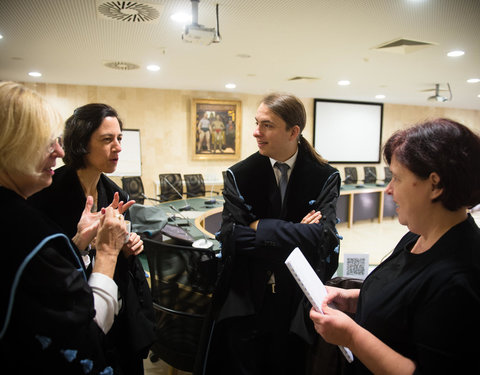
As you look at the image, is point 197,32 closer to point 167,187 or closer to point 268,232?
point 268,232

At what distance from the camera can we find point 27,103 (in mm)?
751

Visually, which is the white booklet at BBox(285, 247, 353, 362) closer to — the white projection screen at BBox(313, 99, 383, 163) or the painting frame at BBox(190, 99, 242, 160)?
the painting frame at BBox(190, 99, 242, 160)

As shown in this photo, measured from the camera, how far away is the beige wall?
7.03 meters

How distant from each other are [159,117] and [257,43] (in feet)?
14.1

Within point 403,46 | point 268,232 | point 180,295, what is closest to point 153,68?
point 403,46

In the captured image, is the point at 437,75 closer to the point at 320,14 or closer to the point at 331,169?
the point at 320,14

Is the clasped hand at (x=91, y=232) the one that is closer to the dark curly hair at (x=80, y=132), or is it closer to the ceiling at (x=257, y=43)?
the dark curly hair at (x=80, y=132)

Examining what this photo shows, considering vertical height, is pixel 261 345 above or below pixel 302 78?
below

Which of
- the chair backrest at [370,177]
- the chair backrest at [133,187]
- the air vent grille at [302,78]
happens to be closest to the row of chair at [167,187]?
the chair backrest at [133,187]

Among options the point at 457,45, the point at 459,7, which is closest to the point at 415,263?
A: the point at 459,7

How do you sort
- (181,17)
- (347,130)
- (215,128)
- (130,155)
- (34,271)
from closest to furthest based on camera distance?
1. (34,271)
2. (181,17)
3. (130,155)
4. (215,128)
5. (347,130)

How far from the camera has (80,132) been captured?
1.48 metres

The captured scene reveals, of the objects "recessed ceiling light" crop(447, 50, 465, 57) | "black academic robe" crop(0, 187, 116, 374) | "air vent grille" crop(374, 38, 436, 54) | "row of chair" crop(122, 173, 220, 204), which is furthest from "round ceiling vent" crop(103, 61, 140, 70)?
"black academic robe" crop(0, 187, 116, 374)

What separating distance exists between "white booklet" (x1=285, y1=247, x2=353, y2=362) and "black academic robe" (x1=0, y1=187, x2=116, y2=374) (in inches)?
22.6
